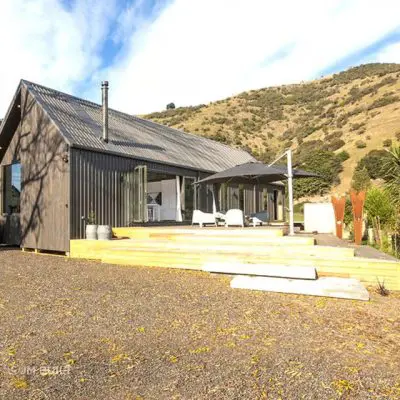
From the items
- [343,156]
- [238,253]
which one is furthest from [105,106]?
[343,156]

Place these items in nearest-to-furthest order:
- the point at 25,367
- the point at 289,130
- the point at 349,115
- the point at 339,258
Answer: the point at 25,367 → the point at 339,258 → the point at 349,115 → the point at 289,130

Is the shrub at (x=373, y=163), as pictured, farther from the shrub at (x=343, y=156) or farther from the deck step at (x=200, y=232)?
the deck step at (x=200, y=232)

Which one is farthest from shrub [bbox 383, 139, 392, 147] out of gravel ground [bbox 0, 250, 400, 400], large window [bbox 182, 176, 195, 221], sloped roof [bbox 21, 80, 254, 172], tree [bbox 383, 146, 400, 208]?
gravel ground [bbox 0, 250, 400, 400]

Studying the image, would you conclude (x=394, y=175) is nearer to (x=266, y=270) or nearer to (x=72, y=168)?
(x=266, y=270)

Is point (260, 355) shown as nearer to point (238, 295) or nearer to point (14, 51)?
point (238, 295)

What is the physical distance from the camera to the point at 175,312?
4.45 m

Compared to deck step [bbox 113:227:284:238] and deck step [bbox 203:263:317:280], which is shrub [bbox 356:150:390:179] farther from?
deck step [bbox 203:263:317:280]

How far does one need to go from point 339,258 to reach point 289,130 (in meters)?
55.4

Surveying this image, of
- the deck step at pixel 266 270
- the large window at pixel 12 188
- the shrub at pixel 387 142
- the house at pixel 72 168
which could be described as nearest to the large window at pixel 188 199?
the house at pixel 72 168

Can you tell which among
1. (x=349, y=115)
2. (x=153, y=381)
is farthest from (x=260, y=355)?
(x=349, y=115)

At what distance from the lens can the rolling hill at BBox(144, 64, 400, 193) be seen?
4781 centimetres

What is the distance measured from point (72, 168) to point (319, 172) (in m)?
37.6

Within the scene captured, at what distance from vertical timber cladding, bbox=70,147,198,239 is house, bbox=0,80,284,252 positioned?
0.09 feet

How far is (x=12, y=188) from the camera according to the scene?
42.9 feet
